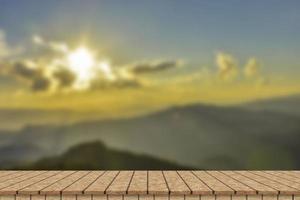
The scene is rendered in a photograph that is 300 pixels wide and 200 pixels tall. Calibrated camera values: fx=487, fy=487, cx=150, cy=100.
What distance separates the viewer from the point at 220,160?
9.52m

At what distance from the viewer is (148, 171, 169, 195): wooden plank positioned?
17.1 ft

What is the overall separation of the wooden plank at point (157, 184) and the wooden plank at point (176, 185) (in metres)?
0.06

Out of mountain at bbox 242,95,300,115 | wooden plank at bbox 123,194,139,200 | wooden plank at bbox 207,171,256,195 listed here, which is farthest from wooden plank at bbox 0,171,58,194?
mountain at bbox 242,95,300,115

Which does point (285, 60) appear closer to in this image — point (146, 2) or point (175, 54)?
point (175, 54)

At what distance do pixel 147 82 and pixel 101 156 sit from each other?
1717mm

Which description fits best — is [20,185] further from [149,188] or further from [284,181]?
[284,181]

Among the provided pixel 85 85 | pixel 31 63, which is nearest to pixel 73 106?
pixel 85 85

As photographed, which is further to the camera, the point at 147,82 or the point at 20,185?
the point at 147,82

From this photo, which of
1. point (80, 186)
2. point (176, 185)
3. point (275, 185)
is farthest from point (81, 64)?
point (275, 185)

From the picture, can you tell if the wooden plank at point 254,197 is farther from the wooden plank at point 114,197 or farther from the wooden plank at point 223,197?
the wooden plank at point 114,197

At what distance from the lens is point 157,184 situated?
5.90 meters

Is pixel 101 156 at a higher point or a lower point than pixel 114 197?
higher

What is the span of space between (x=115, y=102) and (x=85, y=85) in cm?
68

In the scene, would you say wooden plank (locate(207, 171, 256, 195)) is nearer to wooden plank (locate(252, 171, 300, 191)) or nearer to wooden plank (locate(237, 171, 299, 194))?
wooden plank (locate(237, 171, 299, 194))
